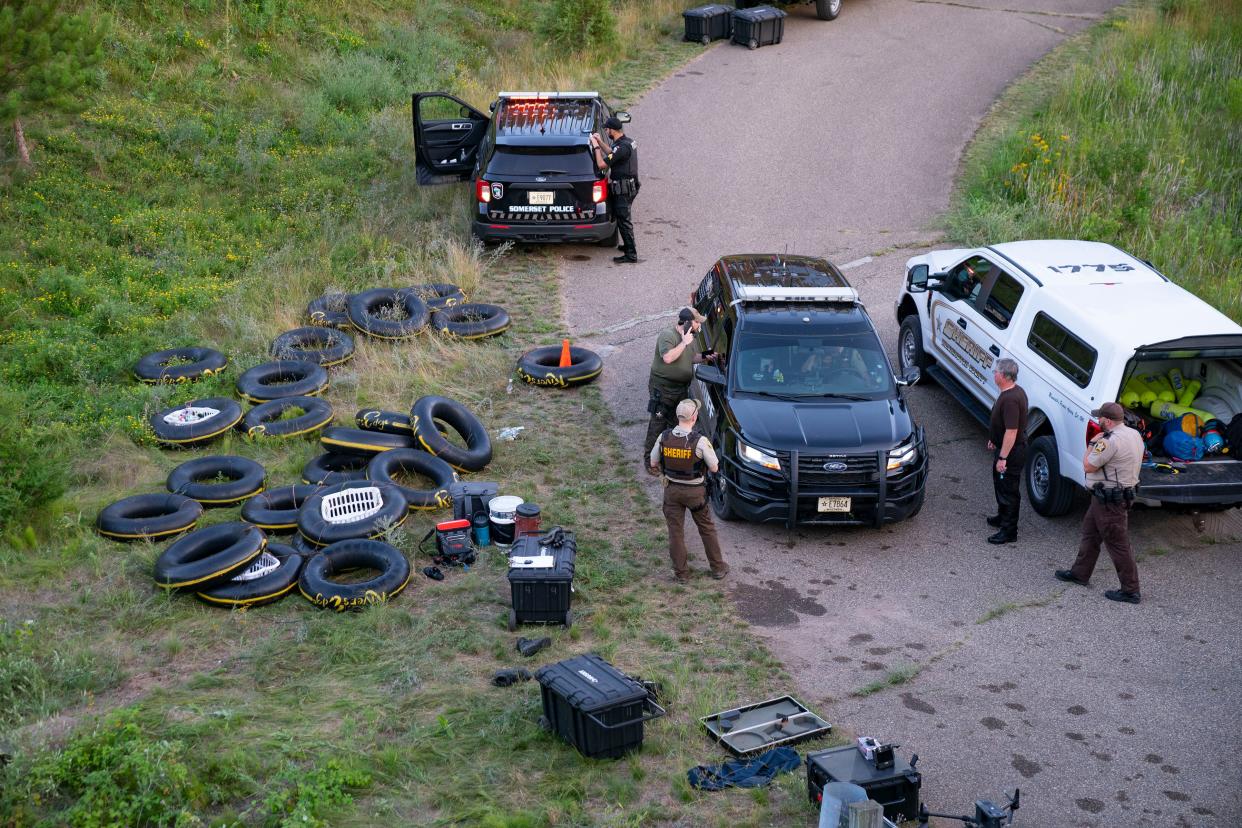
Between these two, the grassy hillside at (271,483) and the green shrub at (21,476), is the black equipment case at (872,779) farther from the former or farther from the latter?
the green shrub at (21,476)

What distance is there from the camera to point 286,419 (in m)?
11.9

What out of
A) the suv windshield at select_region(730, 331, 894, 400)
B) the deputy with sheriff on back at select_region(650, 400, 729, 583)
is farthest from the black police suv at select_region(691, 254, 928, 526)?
the deputy with sheriff on back at select_region(650, 400, 729, 583)

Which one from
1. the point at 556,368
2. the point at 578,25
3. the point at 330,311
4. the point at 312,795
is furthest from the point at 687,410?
the point at 578,25

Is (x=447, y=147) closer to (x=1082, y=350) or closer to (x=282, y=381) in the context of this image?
(x=282, y=381)

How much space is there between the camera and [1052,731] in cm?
798

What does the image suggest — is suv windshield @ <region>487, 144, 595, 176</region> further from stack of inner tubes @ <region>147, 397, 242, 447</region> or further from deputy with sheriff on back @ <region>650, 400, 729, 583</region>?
deputy with sheriff on back @ <region>650, 400, 729, 583</region>

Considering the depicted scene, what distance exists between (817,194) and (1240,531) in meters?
10.3

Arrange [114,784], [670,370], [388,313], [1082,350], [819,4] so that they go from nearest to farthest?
[114,784] < [1082,350] < [670,370] < [388,313] < [819,4]

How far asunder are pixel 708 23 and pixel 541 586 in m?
20.3

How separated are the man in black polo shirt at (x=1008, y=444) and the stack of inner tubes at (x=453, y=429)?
15.8 ft

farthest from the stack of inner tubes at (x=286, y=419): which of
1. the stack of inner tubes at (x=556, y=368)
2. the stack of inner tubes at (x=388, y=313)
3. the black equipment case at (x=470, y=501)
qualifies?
the stack of inner tubes at (x=556, y=368)

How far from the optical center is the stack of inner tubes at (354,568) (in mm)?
9109

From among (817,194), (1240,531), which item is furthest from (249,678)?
(817,194)

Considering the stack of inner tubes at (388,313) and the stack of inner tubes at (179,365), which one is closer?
the stack of inner tubes at (179,365)
